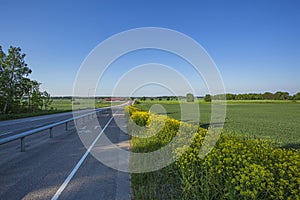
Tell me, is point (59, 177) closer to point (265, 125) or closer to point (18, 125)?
point (18, 125)

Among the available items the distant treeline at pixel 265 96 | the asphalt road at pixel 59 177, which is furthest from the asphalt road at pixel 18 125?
the distant treeline at pixel 265 96

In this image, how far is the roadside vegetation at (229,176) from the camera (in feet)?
7.75

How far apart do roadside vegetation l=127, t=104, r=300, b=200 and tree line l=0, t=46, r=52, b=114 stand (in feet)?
95.4

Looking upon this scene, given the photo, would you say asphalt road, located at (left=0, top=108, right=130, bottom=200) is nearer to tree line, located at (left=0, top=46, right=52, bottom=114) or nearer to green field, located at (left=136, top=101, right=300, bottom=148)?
green field, located at (left=136, top=101, right=300, bottom=148)

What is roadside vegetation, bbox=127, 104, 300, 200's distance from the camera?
236 centimetres

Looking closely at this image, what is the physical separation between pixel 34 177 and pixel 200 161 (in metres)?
4.01

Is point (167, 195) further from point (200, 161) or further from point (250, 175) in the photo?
point (250, 175)

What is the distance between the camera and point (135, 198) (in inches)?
145

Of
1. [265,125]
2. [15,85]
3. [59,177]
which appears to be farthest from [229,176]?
[15,85]

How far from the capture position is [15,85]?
2808 cm

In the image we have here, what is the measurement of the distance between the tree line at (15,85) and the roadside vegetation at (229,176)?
29.1 m

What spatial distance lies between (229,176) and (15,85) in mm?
32321

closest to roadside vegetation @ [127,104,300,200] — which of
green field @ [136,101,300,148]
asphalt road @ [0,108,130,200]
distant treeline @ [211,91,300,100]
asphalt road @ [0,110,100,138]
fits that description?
asphalt road @ [0,108,130,200]

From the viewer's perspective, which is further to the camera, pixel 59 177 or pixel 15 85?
pixel 15 85
